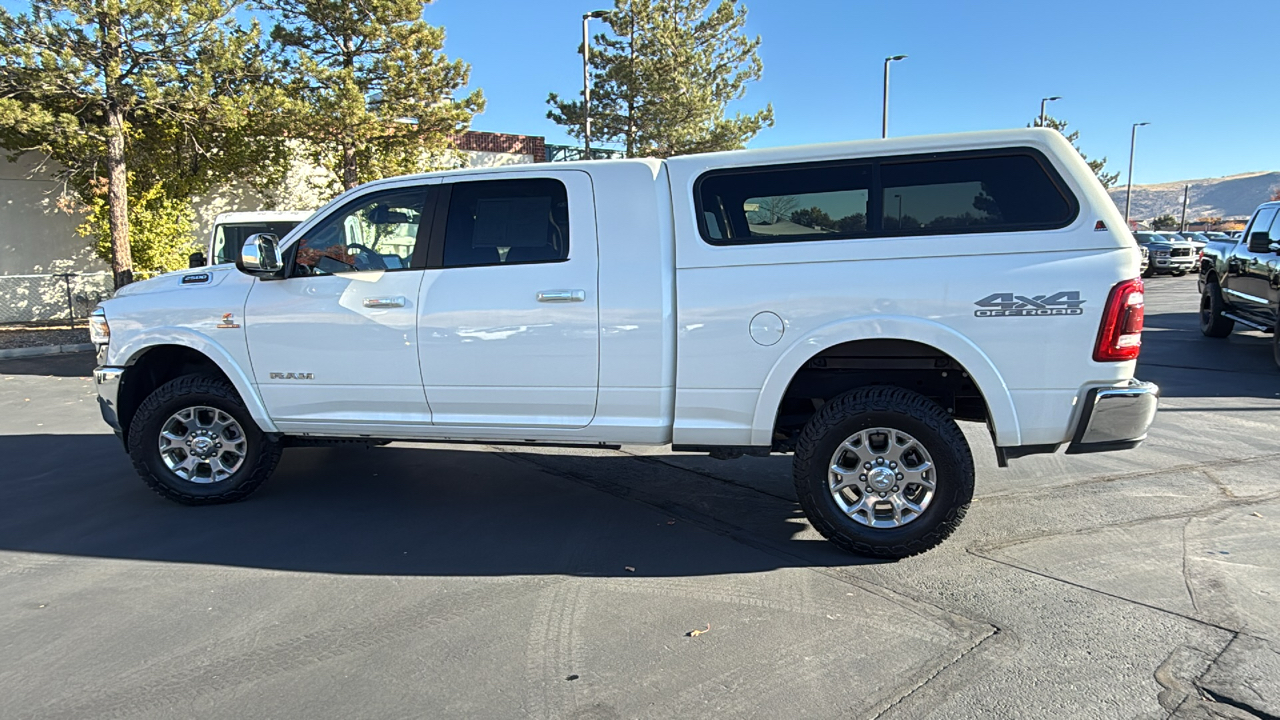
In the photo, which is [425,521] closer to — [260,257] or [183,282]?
[260,257]

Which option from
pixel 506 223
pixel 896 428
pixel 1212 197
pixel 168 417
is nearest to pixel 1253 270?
pixel 896 428

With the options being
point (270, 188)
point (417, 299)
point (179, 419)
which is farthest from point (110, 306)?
point (270, 188)

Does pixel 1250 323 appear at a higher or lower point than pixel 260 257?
lower

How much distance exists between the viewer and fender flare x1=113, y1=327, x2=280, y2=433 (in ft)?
16.2

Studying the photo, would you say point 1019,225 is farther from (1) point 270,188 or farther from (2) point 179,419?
(1) point 270,188

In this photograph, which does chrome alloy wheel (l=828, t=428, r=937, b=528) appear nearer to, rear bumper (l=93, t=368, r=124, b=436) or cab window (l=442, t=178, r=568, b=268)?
cab window (l=442, t=178, r=568, b=268)

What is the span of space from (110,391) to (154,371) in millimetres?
317

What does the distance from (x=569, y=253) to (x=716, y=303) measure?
3.01 feet

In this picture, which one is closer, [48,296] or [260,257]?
[260,257]

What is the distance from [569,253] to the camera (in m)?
4.40

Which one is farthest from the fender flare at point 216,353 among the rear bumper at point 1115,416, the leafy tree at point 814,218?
the rear bumper at point 1115,416

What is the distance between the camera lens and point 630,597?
3.64m

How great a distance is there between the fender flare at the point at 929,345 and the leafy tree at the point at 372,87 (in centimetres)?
1501

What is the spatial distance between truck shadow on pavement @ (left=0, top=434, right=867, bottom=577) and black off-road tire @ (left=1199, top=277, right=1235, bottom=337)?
398 inches
